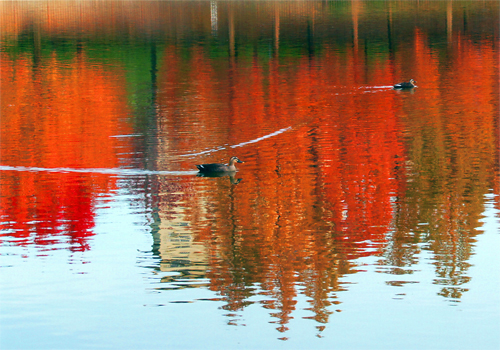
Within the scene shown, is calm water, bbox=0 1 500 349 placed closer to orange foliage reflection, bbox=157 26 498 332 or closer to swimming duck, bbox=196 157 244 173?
orange foliage reflection, bbox=157 26 498 332

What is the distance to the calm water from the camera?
539 inches

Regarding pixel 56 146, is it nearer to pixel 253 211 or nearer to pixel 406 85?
pixel 253 211

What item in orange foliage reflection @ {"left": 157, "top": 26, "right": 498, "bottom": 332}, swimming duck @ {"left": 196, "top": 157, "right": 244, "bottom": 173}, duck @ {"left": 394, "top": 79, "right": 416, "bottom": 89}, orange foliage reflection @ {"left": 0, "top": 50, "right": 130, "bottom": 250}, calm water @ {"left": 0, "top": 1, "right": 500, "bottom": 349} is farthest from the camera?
duck @ {"left": 394, "top": 79, "right": 416, "bottom": 89}

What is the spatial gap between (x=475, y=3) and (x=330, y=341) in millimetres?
125795

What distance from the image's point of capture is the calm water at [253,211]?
13680 mm

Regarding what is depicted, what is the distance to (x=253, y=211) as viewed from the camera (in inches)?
820

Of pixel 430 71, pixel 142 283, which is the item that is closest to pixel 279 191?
pixel 142 283

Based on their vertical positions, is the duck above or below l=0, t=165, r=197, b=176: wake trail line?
above

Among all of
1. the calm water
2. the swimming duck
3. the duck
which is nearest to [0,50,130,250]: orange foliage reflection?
the calm water

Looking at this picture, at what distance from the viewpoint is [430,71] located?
52094mm

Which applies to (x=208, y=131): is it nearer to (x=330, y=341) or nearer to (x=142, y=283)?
(x=142, y=283)

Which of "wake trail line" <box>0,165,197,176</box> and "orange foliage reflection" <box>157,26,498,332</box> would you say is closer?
"orange foliage reflection" <box>157,26,498,332</box>

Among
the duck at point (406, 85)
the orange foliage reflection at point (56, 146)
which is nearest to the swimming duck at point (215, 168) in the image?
the orange foliage reflection at point (56, 146)

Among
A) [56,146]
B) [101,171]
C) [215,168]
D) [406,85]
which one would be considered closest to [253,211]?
[215,168]
